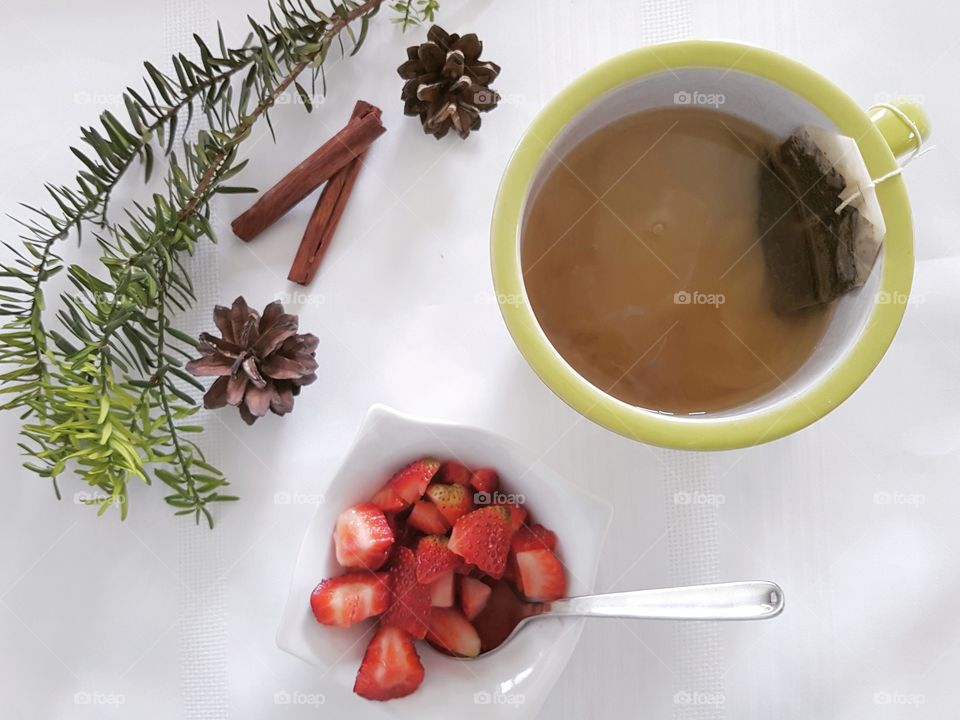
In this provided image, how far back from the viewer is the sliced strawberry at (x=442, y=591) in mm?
771

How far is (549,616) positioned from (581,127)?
42 cm

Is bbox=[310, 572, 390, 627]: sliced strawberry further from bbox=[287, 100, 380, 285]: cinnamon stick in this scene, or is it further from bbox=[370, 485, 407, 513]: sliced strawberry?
bbox=[287, 100, 380, 285]: cinnamon stick

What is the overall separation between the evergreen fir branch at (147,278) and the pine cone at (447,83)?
0.16 ft

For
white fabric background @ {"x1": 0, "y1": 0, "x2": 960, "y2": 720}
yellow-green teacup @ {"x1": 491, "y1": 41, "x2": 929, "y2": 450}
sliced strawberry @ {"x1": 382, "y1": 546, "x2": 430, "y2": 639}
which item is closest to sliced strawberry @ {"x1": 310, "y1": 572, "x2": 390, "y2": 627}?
sliced strawberry @ {"x1": 382, "y1": 546, "x2": 430, "y2": 639}

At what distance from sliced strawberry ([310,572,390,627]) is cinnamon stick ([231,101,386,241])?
349 millimetres

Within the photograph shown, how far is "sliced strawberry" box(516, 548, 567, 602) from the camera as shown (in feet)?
2.45

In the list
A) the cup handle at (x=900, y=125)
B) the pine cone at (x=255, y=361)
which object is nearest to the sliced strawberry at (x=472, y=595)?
the pine cone at (x=255, y=361)

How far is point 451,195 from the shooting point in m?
0.84

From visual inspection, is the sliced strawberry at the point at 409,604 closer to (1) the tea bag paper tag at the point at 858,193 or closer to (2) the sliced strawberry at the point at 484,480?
(2) the sliced strawberry at the point at 484,480

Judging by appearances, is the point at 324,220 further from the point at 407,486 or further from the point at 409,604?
the point at 409,604

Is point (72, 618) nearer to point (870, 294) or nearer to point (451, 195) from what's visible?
point (451, 195)

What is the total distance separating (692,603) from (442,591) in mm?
220

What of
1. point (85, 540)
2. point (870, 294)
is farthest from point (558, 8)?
point (85, 540)

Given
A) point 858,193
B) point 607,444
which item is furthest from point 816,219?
point 607,444
